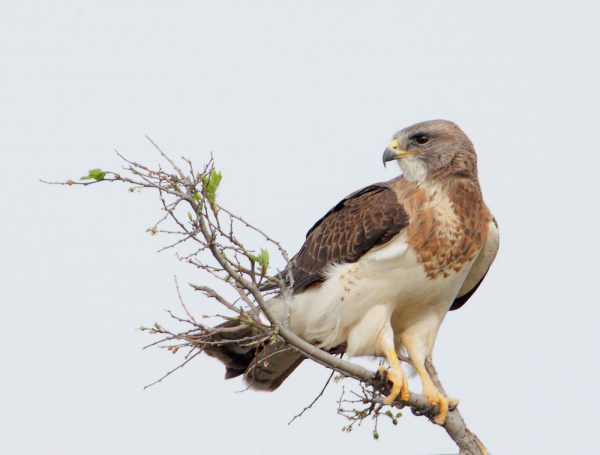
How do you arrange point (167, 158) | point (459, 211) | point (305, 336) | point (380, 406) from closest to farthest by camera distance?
point (167, 158) < point (380, 406) < point (459, 211) < point (305, 336)

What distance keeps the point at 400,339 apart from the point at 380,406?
1014 mm

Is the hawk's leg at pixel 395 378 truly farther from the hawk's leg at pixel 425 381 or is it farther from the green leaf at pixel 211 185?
the green leaf at pixel 211 185

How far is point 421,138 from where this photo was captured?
22.8ft

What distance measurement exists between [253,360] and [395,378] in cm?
133

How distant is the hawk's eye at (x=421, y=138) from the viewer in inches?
274

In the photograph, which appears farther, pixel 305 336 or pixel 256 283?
pixel 305 336

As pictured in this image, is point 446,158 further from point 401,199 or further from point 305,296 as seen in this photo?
point 305,296

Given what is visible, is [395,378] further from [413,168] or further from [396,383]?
[413,168]

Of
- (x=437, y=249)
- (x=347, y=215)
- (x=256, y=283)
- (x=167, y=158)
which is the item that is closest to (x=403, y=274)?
(x=437, y=249)

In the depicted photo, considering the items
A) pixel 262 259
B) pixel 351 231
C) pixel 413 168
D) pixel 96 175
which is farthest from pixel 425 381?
pixel 96 175

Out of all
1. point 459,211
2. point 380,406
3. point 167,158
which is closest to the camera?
point 167,158

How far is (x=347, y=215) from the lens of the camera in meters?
7.06

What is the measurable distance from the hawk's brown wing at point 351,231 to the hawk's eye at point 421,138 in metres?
0.41

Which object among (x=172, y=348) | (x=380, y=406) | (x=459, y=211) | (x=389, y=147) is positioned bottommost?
(x=380, y=406)
